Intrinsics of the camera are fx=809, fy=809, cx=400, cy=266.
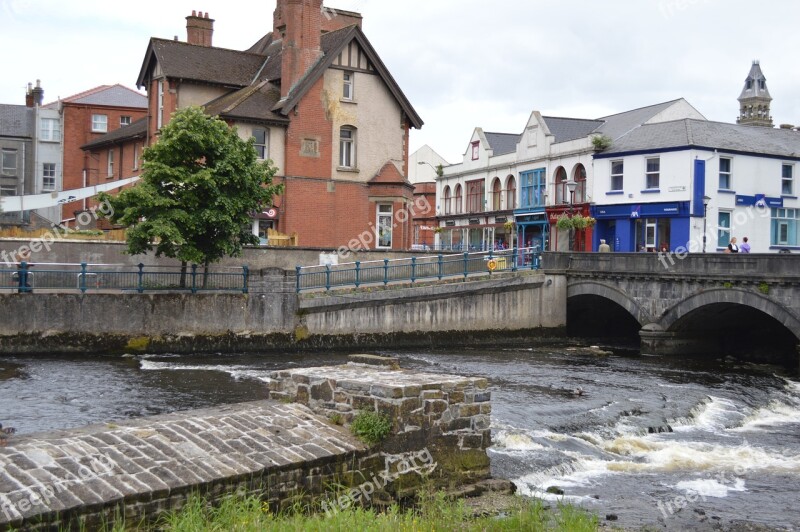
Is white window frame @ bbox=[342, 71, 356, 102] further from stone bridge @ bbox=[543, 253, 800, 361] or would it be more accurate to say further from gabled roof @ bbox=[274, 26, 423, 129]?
stone bridge @ bbox=[543, 253, 800, 361]

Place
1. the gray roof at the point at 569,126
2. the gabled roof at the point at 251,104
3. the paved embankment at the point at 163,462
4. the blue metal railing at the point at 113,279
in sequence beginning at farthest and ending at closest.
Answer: the gray roof at the point at 569,126, the gabled roof at the point at 251,104, the blue metal railing at the point at 113,279, the paved embankment at the point at 163,462

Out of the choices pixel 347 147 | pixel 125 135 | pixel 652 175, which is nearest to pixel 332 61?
pixel 347 147

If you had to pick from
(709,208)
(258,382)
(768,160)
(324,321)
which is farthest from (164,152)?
(768,160)

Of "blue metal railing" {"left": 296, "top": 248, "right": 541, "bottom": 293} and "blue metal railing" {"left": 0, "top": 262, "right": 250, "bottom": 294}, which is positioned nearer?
"blue metal railing" {"left": 0, "top": 262, "right": 250, "bottom": 294}

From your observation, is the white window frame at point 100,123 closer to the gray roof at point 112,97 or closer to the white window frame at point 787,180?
the gray roof at point 112,97

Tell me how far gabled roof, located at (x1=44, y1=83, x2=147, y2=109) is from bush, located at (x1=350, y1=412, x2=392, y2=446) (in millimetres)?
56710

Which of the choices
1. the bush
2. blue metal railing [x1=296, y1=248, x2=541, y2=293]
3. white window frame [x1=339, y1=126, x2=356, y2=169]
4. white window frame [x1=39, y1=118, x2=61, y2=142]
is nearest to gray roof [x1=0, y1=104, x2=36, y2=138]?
white window frame [x1=39, y1=118, x2=61, y2=142]

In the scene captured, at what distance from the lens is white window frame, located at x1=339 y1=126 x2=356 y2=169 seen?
4156cm

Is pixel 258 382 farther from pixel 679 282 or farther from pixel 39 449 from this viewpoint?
pixel 679 282

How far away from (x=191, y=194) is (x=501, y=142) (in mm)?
39298

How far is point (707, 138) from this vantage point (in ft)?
148

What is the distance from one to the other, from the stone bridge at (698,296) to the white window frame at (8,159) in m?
47.7

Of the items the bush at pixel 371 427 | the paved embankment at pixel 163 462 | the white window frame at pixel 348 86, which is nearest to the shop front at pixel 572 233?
the white window frame at pixel 348 86

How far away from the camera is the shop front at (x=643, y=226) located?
44.1 m
